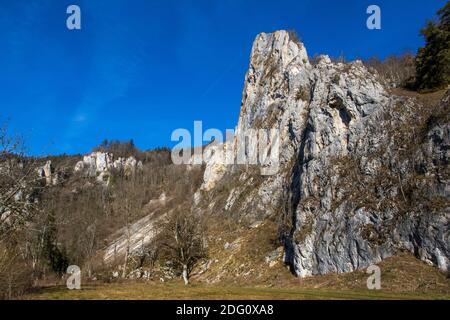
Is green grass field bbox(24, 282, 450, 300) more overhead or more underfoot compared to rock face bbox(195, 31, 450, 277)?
more underfoot

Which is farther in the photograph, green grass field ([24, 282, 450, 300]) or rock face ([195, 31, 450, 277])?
rock face ([195, 31, 450, 277])

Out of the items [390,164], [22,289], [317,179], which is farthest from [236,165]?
[22,289]

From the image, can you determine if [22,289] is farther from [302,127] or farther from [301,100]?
[301,100]

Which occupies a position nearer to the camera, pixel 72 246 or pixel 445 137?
pixel 445 137

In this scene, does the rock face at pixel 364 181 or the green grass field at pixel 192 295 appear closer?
the green grass field at pixel 192 295

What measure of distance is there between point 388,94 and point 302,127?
27.8 m

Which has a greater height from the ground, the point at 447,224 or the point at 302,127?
the point at 302,127

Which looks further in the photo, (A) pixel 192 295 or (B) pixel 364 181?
(B) pixel 364 181

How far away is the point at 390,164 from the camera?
116ft

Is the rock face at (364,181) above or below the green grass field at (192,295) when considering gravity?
above

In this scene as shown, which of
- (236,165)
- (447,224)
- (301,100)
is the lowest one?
(447,224)

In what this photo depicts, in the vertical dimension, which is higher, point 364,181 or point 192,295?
point 364,181
